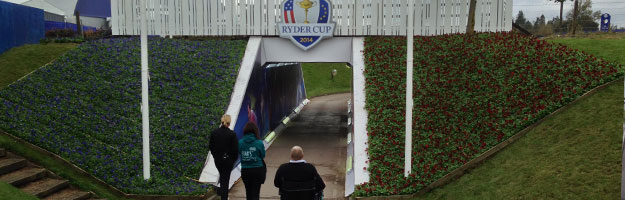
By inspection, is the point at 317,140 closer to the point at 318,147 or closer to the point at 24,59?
the point at 318,147

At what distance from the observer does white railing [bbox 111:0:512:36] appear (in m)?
19.5

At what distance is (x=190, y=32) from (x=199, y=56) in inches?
101

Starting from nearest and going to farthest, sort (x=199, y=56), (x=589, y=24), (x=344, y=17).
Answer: (x=199, y=56)
(x=344, y=17)
(x=589, y=24)

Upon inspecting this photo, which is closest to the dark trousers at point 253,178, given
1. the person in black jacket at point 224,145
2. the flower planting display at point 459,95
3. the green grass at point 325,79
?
the person in black jacket at point 224,145

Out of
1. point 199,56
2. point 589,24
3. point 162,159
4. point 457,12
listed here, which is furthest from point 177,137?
point 589,24

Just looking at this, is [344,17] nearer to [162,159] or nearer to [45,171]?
[162,159]

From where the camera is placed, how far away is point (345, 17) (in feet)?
63.7

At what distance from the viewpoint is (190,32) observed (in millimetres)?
20297

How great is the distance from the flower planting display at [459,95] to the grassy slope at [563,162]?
543 mm

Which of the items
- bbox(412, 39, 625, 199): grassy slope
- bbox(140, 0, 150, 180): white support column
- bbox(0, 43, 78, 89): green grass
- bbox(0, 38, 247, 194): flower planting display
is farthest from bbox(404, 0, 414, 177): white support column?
bbox(0, 43, 78, 89): green grass

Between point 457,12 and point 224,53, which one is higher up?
point 457,12

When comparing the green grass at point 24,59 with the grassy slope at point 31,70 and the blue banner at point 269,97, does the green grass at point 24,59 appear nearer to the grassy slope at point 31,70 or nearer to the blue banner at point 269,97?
the grassy slope at point 31,70

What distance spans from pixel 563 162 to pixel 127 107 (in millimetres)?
10945

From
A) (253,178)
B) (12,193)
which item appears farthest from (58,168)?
(253,178)
